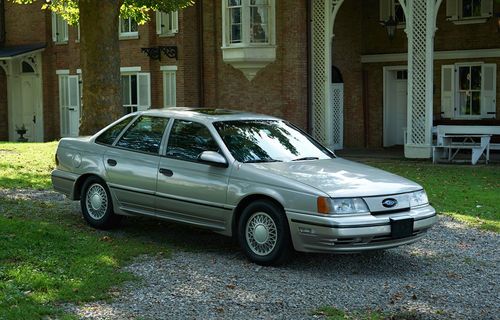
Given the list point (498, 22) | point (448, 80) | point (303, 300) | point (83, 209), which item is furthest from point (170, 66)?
point (303, 300)

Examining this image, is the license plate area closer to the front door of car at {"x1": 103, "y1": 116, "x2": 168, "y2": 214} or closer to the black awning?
the front door of car at {"x1": 103, "y1": 116, "x2": 168, "y2": 214}

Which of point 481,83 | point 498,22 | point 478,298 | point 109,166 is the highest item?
point 498,22

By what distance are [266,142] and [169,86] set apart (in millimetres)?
17147

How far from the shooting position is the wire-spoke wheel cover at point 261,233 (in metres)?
7.31

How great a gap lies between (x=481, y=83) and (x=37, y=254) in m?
17.1

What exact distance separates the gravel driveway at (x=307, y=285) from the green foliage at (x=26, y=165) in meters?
6.03

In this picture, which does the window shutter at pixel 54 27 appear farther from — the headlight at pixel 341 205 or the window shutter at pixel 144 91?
the headlight at pixel 341 205

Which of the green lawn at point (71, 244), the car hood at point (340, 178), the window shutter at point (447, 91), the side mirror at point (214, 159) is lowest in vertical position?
the green lawn at point (71, 244)

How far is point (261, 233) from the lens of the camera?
7.39m

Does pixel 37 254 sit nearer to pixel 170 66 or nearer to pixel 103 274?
pixel 103 274

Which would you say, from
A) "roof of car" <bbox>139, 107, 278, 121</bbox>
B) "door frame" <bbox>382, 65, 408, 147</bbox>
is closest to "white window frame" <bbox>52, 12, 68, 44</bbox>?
"door frame" <bbox>382, 65, 408, 147</bbox>

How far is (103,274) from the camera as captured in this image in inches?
269

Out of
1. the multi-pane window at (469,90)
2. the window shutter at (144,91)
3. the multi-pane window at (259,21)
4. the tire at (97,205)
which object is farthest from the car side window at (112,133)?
the window shutter at (144,91)

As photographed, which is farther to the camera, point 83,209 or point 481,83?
point 481,83
